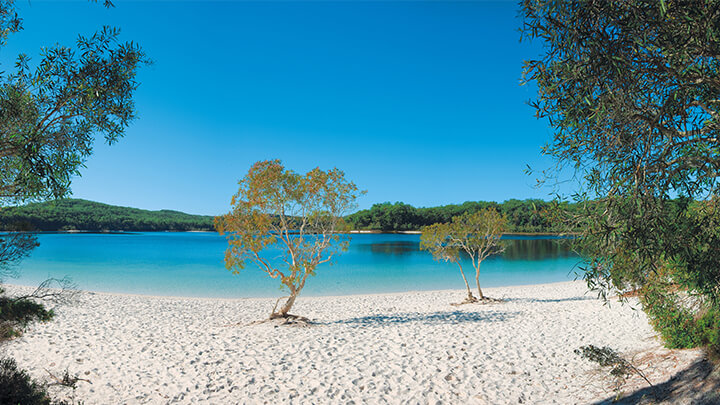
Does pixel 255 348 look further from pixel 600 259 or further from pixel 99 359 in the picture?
pixel 600 259

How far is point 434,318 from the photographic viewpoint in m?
13.1

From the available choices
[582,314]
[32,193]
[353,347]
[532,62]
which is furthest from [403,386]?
[582,314]

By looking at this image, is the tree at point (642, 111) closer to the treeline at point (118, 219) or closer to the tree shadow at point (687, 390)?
the tree shadow at point (687, 390)

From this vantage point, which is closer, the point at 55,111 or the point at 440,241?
the point at 55,111

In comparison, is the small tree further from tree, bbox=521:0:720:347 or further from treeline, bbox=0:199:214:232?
treeline, bbox=0:199:214:232

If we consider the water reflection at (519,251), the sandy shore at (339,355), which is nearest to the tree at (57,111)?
the sandy shore at (339,355)

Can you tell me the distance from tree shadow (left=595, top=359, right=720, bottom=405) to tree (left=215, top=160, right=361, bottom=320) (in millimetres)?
8465

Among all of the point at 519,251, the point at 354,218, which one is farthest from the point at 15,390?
the point at 354,218

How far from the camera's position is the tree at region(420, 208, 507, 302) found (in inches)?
654

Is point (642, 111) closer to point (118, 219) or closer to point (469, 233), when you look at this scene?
point (469, 233)

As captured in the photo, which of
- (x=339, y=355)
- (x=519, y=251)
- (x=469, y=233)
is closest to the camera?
(x=339, y=355)

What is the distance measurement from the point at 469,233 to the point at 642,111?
13.5m

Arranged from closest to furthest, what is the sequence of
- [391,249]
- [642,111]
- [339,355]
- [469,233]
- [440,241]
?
[642,111] → [339,355] → [469,233] → [440,241] → [391,249]

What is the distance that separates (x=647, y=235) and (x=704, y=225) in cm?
101
